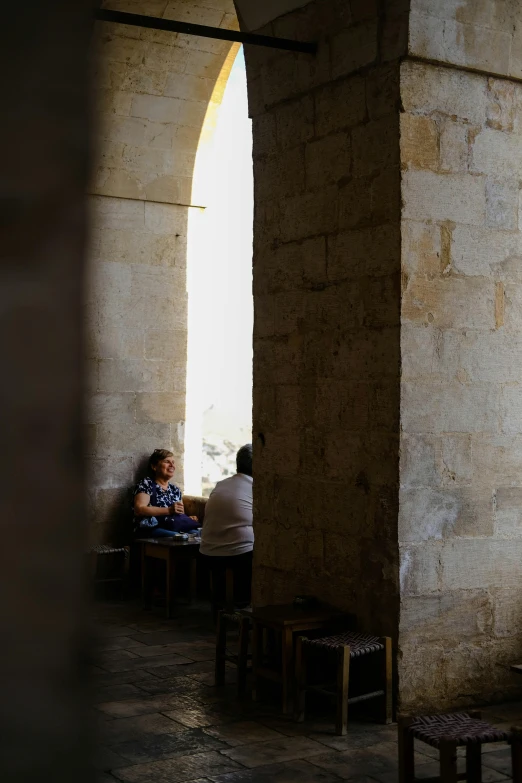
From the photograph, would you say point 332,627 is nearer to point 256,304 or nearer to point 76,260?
point 256,304

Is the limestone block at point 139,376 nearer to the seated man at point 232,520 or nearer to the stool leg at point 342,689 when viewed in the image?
the seated man at point 232,520

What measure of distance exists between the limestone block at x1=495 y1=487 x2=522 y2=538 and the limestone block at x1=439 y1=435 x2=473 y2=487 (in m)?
0.20

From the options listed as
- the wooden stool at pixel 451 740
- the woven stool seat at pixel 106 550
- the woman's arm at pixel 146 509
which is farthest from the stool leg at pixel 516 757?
the woven stool seat at pixel 106 550

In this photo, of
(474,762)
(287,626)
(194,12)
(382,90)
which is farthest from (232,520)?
(194,12)

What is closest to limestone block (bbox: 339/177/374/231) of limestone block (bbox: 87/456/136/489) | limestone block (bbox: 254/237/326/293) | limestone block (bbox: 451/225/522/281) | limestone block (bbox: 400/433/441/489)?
limestone block (bbox: 254/237/326/293)

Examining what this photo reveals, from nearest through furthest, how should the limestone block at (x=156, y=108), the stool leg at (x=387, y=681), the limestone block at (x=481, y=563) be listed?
the stool leg at (x=387, y=681)
the limestone block at (x=481, y=563)
the limestone block at (x=156, y=108)

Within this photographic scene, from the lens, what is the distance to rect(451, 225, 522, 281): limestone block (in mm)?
4516

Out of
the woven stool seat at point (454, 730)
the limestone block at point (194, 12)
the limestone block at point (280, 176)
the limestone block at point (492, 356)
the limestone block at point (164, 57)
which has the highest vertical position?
the limestone block at point (194, 12)

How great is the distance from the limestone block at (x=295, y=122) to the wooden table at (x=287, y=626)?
7.22 feet

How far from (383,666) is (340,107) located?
2.48 metres

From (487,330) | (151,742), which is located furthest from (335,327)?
→ (151,742)

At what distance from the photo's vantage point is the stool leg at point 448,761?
3.05 meters

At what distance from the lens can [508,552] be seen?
181 inches

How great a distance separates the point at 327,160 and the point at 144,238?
3138 mm
